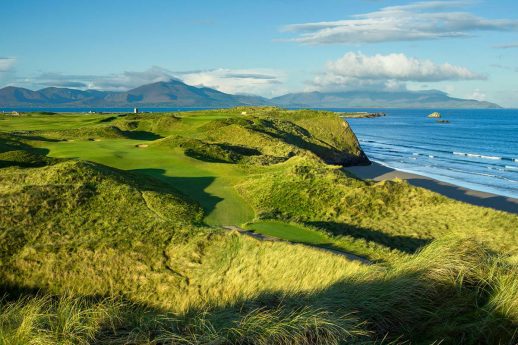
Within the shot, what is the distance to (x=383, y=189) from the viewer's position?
23.6 meters

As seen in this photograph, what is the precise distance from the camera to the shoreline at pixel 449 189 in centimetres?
3653

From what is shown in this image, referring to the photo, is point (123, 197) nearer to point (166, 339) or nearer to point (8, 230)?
point (8, 230)

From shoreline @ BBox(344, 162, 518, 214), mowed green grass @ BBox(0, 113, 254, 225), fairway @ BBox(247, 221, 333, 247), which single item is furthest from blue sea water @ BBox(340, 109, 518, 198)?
fairway @ BBox(247, 221, 333, 247)

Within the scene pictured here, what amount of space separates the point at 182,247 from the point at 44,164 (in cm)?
1251

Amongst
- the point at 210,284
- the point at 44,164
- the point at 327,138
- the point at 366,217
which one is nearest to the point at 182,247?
the point at 210,284

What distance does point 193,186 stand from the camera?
72.0 feet

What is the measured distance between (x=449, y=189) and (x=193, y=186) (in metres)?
27.3

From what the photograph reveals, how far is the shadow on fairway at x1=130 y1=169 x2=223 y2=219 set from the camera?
19.0 m

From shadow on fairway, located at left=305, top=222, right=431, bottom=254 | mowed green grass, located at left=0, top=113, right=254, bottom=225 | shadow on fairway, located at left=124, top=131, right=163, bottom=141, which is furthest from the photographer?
shadow on fairway, located at left=124, top=131, right=163, bottom=141

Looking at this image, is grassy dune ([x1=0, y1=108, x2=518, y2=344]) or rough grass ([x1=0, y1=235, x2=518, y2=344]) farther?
grassy dune ([x1=0, y1=108, x2=518, y2=344])

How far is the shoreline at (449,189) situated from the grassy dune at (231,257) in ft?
49.6

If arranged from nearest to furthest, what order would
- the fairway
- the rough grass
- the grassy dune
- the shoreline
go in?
the rough grass → the grassy dune → the fairway → the shoreline

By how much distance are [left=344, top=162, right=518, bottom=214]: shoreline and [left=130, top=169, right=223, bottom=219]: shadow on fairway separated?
2259 cm

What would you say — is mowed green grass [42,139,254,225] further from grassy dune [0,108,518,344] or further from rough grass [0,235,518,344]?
rough grass [0,235,518,344]
